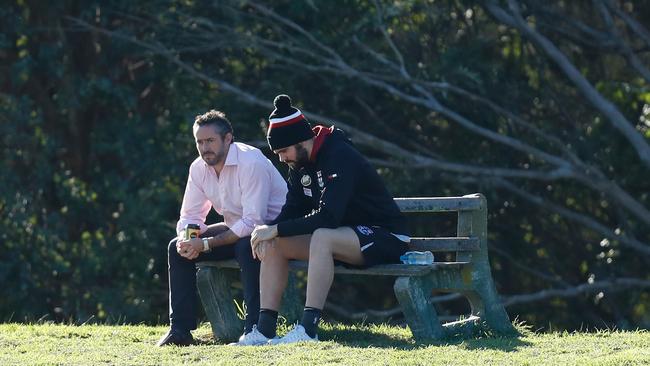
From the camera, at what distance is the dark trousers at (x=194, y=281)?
799cm

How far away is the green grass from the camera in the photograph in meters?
6.76

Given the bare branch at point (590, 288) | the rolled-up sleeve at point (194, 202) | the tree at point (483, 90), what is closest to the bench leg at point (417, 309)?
the rolled-up sleeve at point (194, 202)

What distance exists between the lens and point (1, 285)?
17891 millimetres

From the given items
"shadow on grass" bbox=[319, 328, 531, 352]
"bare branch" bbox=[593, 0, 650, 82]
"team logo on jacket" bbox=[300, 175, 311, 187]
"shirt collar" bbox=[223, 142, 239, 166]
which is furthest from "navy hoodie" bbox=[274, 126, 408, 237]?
"bare branch" bbox=[593, 0, 650, 82]

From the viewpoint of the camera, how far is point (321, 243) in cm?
761

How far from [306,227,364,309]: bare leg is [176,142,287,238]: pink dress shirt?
632mm

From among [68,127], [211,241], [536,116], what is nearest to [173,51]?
[68,127]

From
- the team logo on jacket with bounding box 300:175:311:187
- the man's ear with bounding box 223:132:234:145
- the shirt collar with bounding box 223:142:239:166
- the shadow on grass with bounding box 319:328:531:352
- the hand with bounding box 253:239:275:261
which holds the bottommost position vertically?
the shadow on grass with bounding box 319:328:531:352

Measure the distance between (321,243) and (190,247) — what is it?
0.93m

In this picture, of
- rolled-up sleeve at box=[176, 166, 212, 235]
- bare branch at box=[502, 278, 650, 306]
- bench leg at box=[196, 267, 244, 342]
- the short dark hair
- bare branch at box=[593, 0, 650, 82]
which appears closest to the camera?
the short dark hair

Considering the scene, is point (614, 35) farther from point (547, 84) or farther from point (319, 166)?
point (319, 166)

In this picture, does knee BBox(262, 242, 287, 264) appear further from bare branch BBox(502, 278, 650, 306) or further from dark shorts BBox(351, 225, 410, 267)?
bare branch BBox(502, 278, 650, 306)

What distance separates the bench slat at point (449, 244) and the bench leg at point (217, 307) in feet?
3.81

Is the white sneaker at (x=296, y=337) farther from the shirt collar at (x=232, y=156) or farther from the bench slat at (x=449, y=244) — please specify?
the shirt collar at (x=232, y=156)
